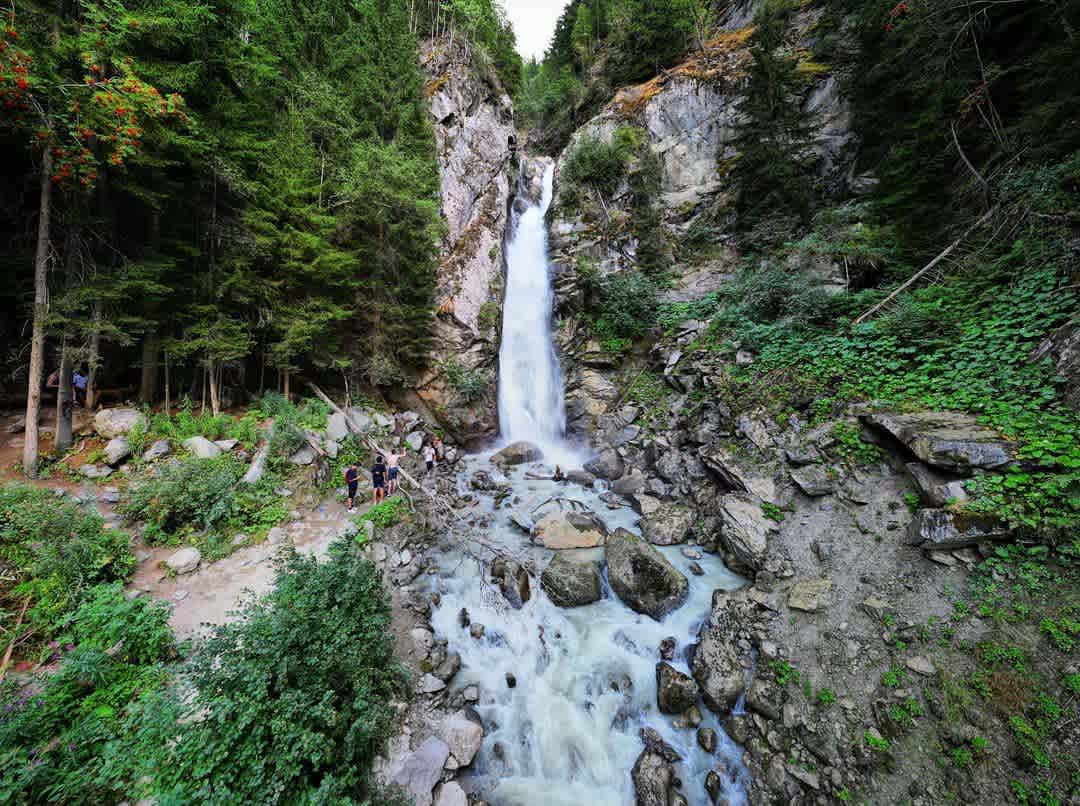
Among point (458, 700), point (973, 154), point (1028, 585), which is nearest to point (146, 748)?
point (458, 700)

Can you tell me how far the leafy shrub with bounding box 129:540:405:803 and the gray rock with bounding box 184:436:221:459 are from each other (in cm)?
499

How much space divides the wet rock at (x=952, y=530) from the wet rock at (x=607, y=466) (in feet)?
21.8

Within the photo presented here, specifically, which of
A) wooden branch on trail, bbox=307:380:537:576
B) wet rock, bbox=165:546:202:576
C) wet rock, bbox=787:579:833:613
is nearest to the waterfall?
wooden branch on trail, bbox=307:380:537:576

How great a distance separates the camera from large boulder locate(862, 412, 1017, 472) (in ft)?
15.1

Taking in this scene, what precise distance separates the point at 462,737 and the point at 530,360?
41.9 ft

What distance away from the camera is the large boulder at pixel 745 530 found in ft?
20.6

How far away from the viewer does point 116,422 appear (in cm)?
761

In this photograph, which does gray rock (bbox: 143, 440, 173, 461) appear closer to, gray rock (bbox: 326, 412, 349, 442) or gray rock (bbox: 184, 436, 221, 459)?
gray rock (bbox: 184, 436, 221, 459)

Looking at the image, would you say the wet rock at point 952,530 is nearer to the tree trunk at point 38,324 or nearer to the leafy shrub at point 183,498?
the leafy shrub at point 183,498

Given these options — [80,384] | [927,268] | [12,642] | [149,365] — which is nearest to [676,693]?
[12,642]

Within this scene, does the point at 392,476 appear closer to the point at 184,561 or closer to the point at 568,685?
the point at 184,561

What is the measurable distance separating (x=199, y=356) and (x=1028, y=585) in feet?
53.5

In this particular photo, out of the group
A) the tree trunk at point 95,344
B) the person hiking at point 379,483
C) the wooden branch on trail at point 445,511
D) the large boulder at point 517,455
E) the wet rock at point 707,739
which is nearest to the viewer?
the wet rock at point 707,739

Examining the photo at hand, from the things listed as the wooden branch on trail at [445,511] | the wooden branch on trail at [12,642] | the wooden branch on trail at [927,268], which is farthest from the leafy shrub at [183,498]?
the wooden branch on trail at [927,268]
